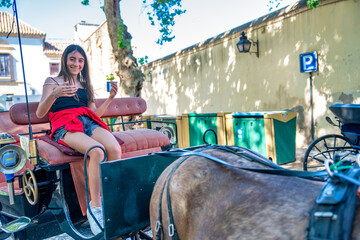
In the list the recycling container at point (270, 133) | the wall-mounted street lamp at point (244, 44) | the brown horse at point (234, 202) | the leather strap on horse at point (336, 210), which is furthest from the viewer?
the wall-mounted street lamp at point (244, 44)

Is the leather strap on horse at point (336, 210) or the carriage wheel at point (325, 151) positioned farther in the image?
the carriage wheel at point (325, 151)

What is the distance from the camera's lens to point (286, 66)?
25.5ft

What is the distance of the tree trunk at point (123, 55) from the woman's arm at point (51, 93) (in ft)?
15.6

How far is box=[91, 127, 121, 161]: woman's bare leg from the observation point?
2.53m

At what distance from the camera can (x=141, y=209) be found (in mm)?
2088

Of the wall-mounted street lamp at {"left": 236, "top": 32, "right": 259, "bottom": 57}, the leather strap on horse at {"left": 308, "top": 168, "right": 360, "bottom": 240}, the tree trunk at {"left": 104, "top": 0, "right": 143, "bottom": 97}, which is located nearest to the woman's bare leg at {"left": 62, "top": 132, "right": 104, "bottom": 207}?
the leather strap on horse at {"left": 308, "top": 168, "right": 360, "bottom": 240}

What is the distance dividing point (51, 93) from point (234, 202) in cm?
173

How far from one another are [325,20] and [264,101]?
2.53 metres

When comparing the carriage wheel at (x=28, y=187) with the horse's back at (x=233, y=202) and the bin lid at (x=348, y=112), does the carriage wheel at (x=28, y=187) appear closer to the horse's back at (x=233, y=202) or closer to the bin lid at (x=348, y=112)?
the horse's back at (x=233, y=202)

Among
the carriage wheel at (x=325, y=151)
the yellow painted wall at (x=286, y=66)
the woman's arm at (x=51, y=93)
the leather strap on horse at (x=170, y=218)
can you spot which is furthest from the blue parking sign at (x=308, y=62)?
the leather strap on horse at (x=170, y=218)

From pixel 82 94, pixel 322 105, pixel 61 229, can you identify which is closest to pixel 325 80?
pixel 322 105

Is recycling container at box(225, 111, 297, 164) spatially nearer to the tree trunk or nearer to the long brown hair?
the tree trunk

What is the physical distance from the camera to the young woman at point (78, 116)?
2369 mm

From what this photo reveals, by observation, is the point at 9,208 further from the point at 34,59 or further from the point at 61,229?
the point at 34,59
